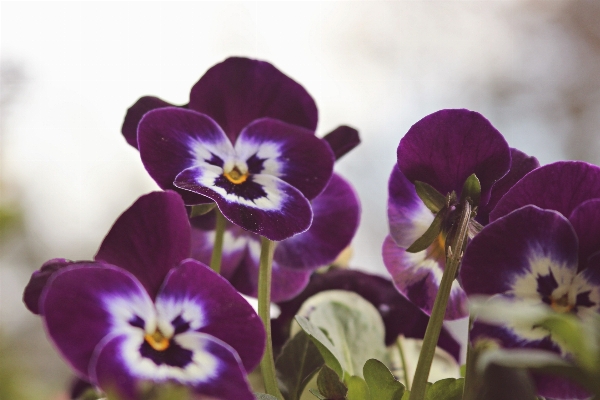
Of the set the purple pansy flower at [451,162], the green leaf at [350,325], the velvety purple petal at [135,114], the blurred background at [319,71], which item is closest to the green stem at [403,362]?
the green leaf at [350,325]

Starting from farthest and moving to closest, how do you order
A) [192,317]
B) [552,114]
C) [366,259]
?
1. [552,114]
2. [366,259]
3. [192,317]

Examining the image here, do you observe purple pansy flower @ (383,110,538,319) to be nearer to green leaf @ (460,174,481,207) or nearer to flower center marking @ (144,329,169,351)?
green leaf @ (460,174,481,207)

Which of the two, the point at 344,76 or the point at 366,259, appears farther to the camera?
the point at 344,76

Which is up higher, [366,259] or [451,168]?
[366,259]

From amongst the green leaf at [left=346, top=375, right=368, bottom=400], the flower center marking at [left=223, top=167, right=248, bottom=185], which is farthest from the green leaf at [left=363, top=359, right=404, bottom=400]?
the flower center marking at [left=223, top=167, right=248, bottom=185]

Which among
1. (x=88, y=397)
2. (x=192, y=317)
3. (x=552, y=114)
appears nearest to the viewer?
(x=192, y=317)

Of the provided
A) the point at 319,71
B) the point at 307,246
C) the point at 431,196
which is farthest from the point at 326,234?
the point at 319,71

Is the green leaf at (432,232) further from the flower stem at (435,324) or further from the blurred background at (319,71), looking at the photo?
the blurred background at (319,71)

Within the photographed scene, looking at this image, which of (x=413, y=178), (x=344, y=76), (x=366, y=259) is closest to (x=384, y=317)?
(x=413, y=178)

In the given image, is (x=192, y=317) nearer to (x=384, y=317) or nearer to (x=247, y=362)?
(x=247, y=362)
